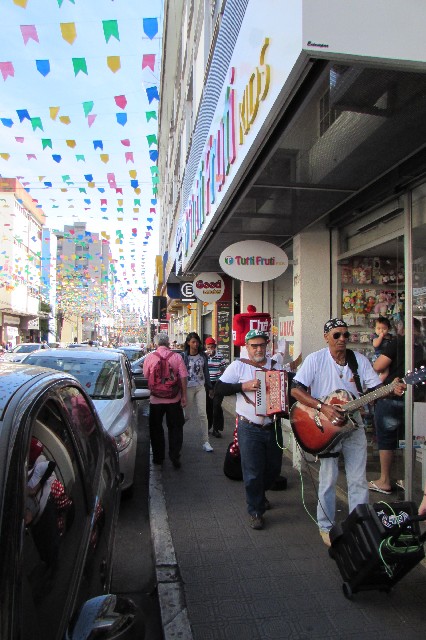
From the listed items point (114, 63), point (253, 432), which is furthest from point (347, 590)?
point (114, 63)

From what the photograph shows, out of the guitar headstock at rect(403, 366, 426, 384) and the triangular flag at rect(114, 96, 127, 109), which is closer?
the guitar headstock at rect(403, 366, 426, 384)

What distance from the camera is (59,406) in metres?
2.27

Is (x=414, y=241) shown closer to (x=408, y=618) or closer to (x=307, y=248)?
(x=307, y=248)

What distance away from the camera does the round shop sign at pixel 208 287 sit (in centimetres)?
1197

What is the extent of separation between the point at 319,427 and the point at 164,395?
10.3 feet

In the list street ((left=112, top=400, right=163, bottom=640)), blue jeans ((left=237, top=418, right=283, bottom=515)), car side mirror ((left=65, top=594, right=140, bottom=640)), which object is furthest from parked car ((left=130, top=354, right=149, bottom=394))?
car side mirror ((left=65, top=594, right=140, bottom=640))

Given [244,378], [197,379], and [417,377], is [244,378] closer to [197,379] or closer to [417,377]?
[417,377]

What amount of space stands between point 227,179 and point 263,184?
39cm

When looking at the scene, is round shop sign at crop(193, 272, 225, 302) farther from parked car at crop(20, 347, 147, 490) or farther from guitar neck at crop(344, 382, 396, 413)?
guitar neck at crop(344, 382, 396, 413)

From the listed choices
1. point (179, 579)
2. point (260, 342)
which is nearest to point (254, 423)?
point (260, 342)

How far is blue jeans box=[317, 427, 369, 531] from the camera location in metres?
4.02

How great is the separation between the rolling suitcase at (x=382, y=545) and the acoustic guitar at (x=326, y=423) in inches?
29.1

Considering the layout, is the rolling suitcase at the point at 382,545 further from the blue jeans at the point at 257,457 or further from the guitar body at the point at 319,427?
the blue jeans at the point at 257,457

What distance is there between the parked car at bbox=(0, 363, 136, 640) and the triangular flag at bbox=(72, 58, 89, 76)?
19.1 feet
